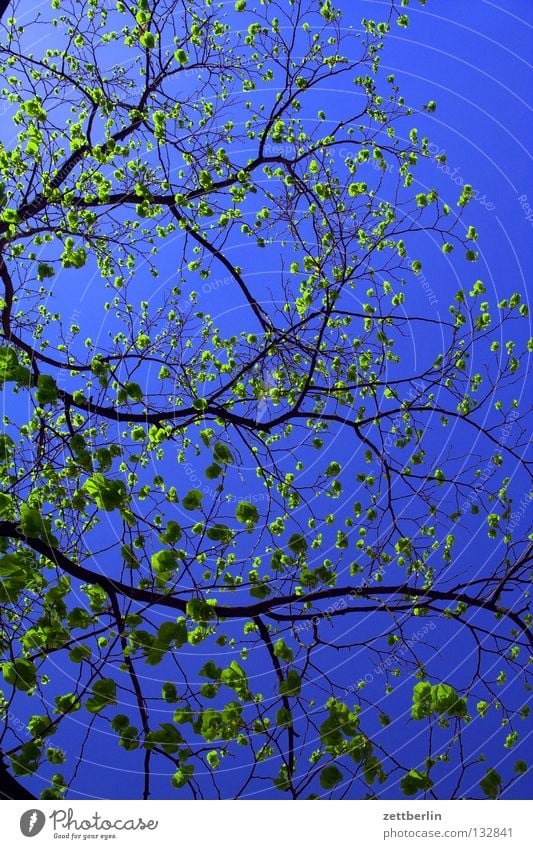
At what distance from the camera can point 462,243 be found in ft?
30.6

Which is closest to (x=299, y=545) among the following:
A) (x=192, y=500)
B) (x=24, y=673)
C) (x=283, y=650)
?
(x=283, y=650)

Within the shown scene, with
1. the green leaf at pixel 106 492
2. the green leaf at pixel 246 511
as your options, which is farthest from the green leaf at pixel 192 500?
the green leaf at pixel 106 492

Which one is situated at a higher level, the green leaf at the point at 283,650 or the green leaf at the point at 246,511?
the green leaf at the point at 246,511

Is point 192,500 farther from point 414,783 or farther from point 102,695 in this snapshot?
point 414,783

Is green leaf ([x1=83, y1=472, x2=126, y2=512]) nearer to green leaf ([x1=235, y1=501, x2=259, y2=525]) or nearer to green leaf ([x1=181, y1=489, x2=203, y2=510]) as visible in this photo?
green leaf ([x1=181, y1=489, x2=203, y2=510])
